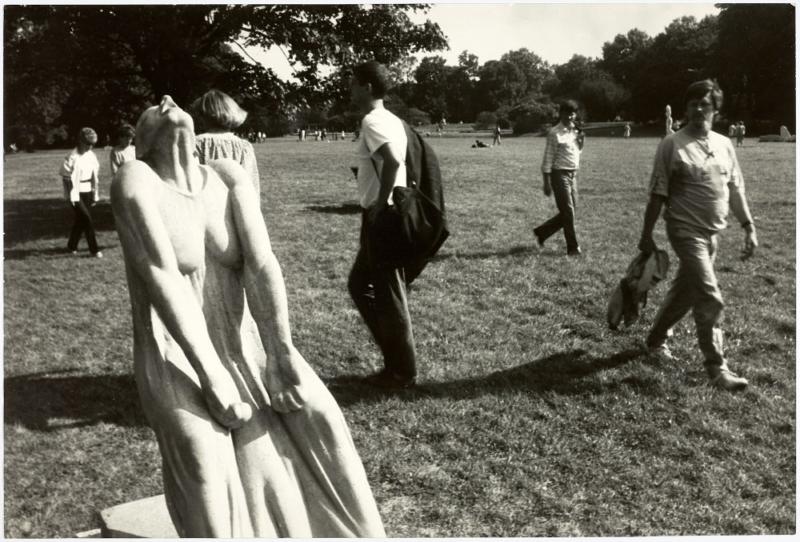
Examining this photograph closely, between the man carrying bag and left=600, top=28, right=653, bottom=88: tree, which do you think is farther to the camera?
left=600, top=28, right=653, bottom=88: tree

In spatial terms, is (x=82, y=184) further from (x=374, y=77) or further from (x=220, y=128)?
(x=220, y=128)

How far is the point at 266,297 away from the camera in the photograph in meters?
2.76

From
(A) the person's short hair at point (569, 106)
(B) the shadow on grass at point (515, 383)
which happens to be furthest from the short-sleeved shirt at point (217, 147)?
(A) the person's short hair at point (569, 106)

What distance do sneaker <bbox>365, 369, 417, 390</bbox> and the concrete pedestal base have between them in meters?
2.24

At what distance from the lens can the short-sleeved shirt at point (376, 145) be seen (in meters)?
5.06

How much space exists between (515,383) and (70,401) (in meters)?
3.32

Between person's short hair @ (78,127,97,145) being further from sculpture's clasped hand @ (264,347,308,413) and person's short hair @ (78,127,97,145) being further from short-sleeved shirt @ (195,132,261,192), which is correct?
sculpture's clasped hand @ (264,347,308,413)

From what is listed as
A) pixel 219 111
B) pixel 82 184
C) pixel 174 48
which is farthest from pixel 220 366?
pixel 174 48

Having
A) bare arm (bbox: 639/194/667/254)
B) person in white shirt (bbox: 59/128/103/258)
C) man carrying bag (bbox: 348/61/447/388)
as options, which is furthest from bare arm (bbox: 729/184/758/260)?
person in white shirt (bbox: 59/128/103/258)

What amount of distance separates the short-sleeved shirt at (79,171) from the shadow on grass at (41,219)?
77.3 inches

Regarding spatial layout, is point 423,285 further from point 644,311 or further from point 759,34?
point 759,34

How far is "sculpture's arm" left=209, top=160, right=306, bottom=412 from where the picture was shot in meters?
2.74

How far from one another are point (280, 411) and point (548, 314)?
5088 millimetres

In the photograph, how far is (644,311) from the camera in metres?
7.47
